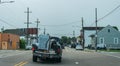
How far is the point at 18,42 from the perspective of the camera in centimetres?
11344

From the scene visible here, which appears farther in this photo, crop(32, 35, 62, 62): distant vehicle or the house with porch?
the house with porch

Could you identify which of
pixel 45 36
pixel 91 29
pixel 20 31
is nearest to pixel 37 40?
pixel 45 36

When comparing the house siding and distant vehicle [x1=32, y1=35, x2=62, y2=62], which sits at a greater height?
the house siding

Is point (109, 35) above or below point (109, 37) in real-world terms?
above

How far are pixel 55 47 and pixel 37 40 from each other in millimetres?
1930

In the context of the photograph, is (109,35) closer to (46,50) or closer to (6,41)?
(6,41)

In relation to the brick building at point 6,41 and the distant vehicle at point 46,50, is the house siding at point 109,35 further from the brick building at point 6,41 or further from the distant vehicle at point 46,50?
the distant vehicle at point 46,50

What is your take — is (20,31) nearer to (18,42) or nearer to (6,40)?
(18,42)

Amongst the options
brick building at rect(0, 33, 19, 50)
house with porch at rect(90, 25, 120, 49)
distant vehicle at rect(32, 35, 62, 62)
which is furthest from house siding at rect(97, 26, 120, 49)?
distant vehicle at rect(32, 35, 62, 62)

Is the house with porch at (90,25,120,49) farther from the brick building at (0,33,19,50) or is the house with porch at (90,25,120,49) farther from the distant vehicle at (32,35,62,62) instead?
the distant vehicle at (32,35,62,62)

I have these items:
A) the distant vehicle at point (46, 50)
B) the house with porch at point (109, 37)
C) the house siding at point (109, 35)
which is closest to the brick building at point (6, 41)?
the house with porch at point (109, 37)

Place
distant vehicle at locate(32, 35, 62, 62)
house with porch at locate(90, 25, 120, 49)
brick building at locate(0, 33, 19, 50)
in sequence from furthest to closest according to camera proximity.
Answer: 1. house with porch at locate(90, 25, 120, 49)
2. brick building at locate(0, 33, 19, 50)
3. distant vehicle at locate(32, 35, 62, 62)

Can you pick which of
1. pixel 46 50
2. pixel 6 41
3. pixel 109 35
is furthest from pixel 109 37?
pixel 46 50

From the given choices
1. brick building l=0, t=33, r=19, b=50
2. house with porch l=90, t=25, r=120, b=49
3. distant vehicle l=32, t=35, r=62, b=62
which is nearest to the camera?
distant vehicle l=32, t=35, r=62, b=62
